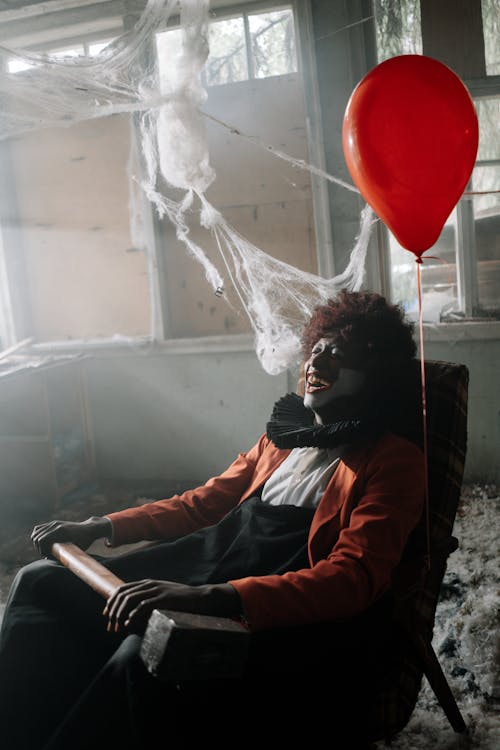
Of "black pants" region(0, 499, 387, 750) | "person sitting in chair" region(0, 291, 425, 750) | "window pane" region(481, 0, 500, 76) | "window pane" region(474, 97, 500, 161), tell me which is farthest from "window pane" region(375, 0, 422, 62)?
"black pants" region(0, 499, 387, 750)

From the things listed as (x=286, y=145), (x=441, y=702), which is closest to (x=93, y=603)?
(x=441, y=702)

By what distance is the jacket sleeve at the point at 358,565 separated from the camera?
1.21 m

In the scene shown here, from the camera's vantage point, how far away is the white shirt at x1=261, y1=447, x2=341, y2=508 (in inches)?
58.9

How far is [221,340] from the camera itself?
344 centimetres

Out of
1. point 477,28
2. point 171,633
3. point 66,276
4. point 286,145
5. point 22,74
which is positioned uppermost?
point 477,28

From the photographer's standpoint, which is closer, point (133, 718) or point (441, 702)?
point (133, 718)

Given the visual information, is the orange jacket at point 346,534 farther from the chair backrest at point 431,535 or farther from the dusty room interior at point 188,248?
the dusty room interior at point 188,248

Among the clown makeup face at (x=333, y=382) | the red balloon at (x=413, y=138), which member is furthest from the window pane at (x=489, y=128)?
the clown makeup face at (x=333, y=382)

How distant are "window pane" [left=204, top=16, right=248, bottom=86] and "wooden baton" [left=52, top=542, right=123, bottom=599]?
2.59m

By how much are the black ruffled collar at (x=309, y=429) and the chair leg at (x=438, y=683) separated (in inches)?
18.2

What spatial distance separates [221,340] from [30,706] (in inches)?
93.2

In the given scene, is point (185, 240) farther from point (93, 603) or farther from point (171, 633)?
point (171, 633)

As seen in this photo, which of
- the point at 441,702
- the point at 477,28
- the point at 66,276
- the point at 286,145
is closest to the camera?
the point at 441,702

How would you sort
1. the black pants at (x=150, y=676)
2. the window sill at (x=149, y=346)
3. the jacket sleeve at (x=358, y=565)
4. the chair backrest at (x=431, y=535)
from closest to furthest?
the black pants at (x=150, y=676)
the jacket sleeve at (x=358, y=565)
the chair backrest at (x=431, y=535)
the window sill at (x=149, y=346)
